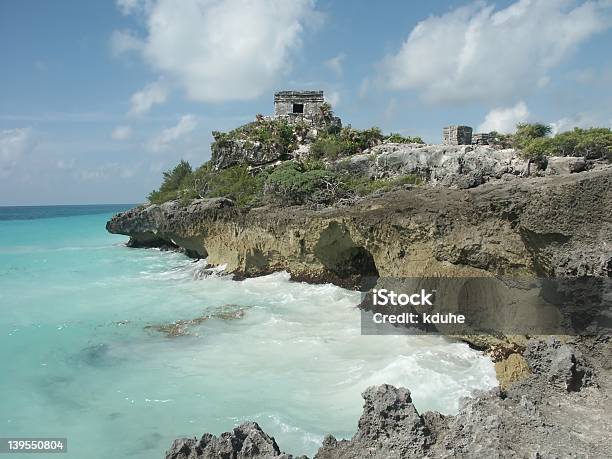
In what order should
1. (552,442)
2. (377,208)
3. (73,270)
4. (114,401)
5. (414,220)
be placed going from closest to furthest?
(552,442) → (114,401) → (414,220) → (377,208) → (73,270)

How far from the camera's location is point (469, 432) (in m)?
4.58

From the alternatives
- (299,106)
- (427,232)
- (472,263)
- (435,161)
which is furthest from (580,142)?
(299,106)

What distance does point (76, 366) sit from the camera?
10734mm

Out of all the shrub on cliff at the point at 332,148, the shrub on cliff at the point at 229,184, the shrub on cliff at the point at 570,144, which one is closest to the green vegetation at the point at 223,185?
the shrub on cliff at the point at 229,184

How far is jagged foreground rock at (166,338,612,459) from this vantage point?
442 cm

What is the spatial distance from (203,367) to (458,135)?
2165 centimetres

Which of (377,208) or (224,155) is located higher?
(224,155)

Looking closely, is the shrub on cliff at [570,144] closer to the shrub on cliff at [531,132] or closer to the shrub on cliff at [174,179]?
the shrub on cliff at [531,132]

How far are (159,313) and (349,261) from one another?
21.1 ft

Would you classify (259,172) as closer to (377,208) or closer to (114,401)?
(377,208)

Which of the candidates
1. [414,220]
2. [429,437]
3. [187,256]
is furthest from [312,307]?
[187,256]

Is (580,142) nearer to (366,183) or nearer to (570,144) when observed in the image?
(570,144)

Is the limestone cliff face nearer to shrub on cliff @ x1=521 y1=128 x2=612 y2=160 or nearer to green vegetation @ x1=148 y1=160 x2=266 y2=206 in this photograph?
green vegetation @ x1=148 y1=160 x2=266 y2=206

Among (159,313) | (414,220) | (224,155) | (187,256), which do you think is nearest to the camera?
(414,220)
